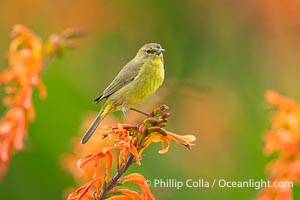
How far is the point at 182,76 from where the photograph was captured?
4273 mm

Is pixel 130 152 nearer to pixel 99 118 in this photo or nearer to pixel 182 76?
pixel 99 118

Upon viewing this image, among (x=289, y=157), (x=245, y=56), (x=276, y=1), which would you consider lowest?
(x=289, y=157)

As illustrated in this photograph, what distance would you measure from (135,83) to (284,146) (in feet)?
2.55

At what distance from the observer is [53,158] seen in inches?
147

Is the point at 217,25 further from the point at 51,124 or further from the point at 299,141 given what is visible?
the point at 299,141

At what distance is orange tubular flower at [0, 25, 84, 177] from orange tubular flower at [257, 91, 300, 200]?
0.61 meters

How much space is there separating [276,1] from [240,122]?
1.34 metres

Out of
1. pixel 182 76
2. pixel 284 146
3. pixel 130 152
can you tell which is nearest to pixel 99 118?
pixel 284 146

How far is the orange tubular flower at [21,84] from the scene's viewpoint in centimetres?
215

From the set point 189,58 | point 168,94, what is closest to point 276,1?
point 189,58

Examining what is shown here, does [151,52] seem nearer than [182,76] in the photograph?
Yes

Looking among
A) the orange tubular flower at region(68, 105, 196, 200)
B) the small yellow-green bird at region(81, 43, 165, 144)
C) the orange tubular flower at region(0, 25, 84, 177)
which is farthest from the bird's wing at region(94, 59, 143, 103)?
the orange tubular flower at region(68, 105, 196, 200)

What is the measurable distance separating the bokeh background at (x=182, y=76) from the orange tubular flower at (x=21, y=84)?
14.8 inches

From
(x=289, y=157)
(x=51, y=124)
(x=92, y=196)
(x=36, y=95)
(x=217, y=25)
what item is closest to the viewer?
(x=92, y=196)
